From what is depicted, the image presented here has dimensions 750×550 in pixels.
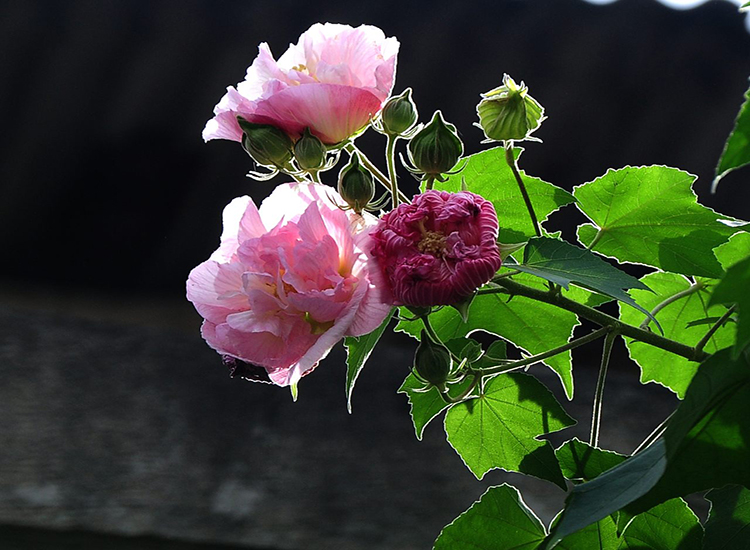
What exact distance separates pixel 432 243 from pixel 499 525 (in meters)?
0.15

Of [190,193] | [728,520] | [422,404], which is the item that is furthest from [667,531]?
[190,193]

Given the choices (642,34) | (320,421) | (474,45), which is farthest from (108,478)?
(642,34)

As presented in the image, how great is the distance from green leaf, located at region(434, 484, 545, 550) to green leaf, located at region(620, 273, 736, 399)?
4.2 inches

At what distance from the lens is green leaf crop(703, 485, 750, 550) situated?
1.06ft

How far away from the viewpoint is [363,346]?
355mm

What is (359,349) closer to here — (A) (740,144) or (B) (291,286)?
(B) (291,286)

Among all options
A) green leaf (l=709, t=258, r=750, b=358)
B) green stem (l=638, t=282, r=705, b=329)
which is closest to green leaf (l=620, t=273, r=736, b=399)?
green stem (l=638, t=282, r=705, b=329)

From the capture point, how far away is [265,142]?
0.33 metres

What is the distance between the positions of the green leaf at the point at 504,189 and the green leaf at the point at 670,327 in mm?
72

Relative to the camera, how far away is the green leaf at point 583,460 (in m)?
0.35

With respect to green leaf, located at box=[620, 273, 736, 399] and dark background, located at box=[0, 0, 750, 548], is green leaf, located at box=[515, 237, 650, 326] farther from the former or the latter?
dark background, located at box=[0, 0, 750, 548]

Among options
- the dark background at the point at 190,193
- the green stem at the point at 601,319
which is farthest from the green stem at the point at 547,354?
the dark background at the point at 190,193

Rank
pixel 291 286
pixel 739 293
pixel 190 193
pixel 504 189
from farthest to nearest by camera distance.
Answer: pixel 190 193 → pixel 504 189 → pixel 291 286 → pixel 739 293

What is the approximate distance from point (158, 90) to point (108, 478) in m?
0.68
